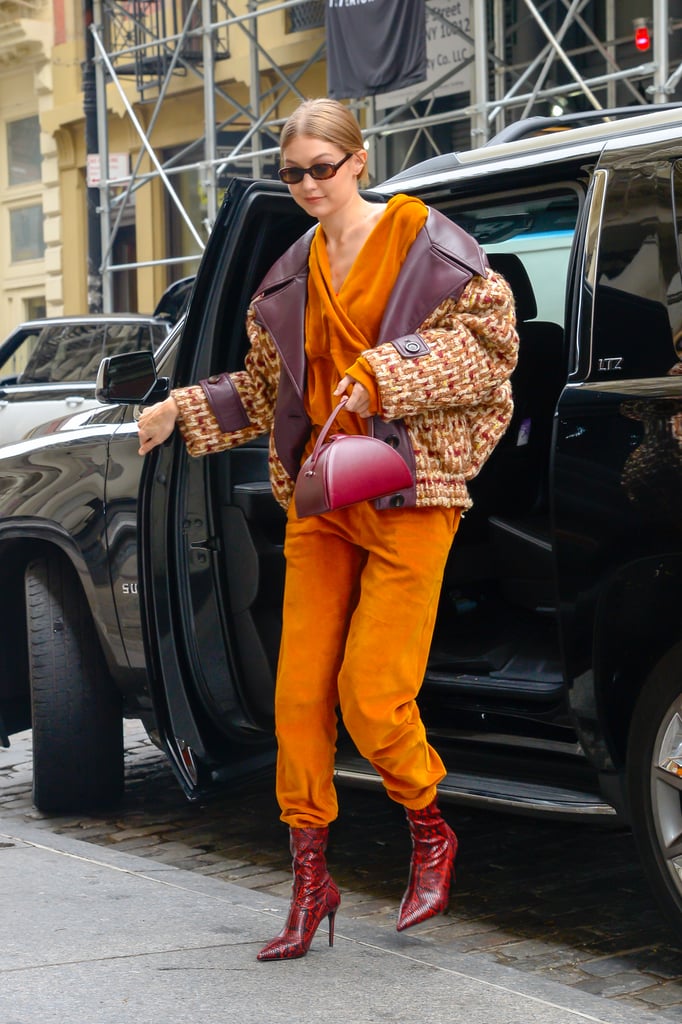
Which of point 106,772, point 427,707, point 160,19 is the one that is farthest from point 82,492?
point 160,19

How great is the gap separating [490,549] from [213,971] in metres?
1.77

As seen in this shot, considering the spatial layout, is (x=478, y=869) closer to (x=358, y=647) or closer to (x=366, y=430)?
(x=358, y=647)

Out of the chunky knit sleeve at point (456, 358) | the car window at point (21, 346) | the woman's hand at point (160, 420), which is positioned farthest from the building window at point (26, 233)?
the chunky knit sleeve at point (456, 358)

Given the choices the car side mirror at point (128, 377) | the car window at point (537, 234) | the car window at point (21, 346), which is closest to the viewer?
the car side mirror at point (128, 377)

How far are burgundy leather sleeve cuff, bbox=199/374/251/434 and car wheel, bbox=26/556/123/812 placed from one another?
1.40m

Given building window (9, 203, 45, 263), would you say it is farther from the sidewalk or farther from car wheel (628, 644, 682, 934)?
car wheel (628, 644, 682, 934)

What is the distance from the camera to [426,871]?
3615mm

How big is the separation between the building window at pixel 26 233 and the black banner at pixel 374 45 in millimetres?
10952

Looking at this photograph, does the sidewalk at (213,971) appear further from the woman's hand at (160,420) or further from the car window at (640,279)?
the car window at (640,279)

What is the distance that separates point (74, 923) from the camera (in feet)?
12.4

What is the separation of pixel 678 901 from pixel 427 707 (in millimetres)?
934

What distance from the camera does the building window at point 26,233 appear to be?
2567 cm

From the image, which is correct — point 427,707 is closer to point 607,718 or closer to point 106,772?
point 607,718

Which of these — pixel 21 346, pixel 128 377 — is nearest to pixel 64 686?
pixel 128 377
